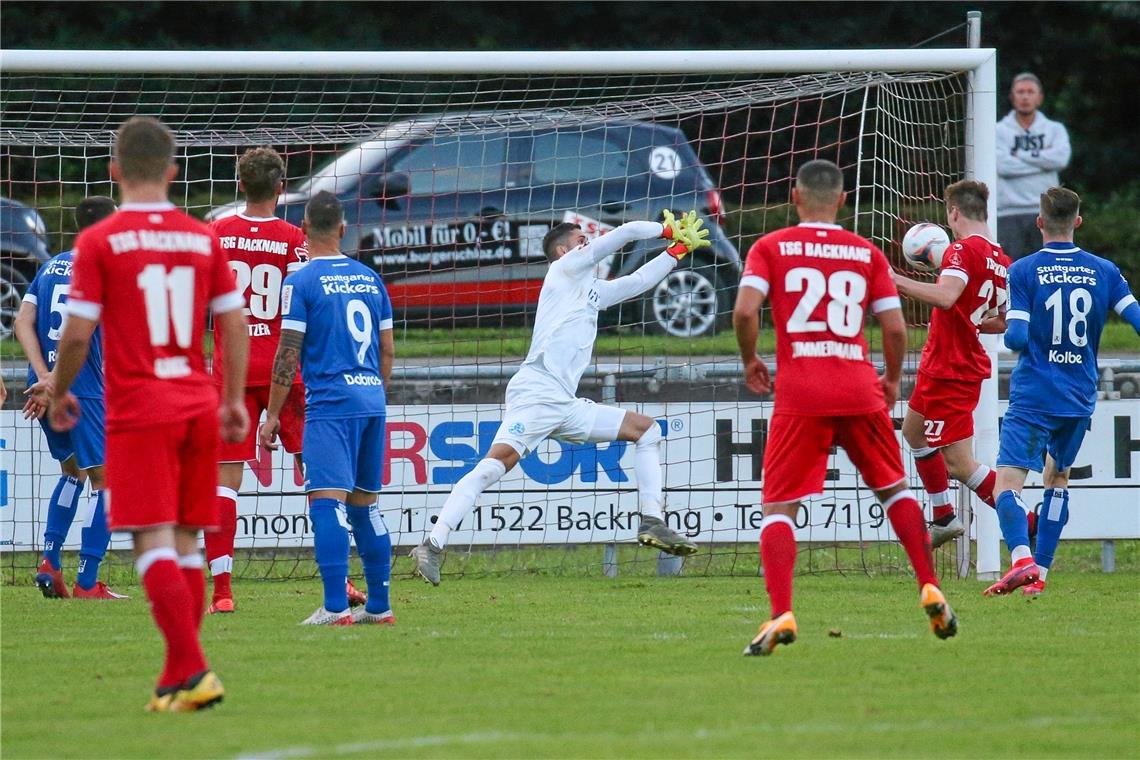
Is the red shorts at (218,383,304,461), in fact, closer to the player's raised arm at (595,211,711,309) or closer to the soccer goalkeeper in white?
the soccer goalkeeper in white

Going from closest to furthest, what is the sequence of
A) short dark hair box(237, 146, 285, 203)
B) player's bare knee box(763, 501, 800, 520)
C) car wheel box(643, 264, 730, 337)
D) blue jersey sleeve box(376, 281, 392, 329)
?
player's bare knee box(763, 501, 800, 520) < blue jersey sleeve box(376, 281, 392, 329) < short dark hair box(237, 146, 285, 203) < car wheel box(643, 264, 730, 337)

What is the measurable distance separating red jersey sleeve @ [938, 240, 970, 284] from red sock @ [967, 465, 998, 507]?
1.25m

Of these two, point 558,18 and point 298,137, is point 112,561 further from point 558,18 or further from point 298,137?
point 558,18

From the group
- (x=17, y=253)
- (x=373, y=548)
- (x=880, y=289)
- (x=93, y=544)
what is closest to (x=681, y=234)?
(x=880, y=289)

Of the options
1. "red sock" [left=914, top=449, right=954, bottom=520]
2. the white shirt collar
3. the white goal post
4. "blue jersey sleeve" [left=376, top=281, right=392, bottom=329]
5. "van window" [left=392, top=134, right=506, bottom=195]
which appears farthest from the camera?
"van window" [left=392, top=134, right=506, bottom=195]

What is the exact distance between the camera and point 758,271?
698 cm

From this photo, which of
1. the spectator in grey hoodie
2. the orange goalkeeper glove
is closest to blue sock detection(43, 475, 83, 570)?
the orange goalkeeper glove

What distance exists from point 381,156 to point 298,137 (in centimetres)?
104

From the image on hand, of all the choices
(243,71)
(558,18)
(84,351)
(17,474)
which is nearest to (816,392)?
(84,351)

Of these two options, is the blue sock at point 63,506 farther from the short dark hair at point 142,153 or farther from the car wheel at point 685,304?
the car wheel at point 685,304

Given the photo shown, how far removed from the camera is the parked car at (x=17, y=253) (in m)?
14.1

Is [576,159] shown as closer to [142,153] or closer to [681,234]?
[681,234]

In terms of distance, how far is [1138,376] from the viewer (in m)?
11.7

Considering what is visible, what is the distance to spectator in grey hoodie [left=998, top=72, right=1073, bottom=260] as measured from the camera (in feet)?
54.1
